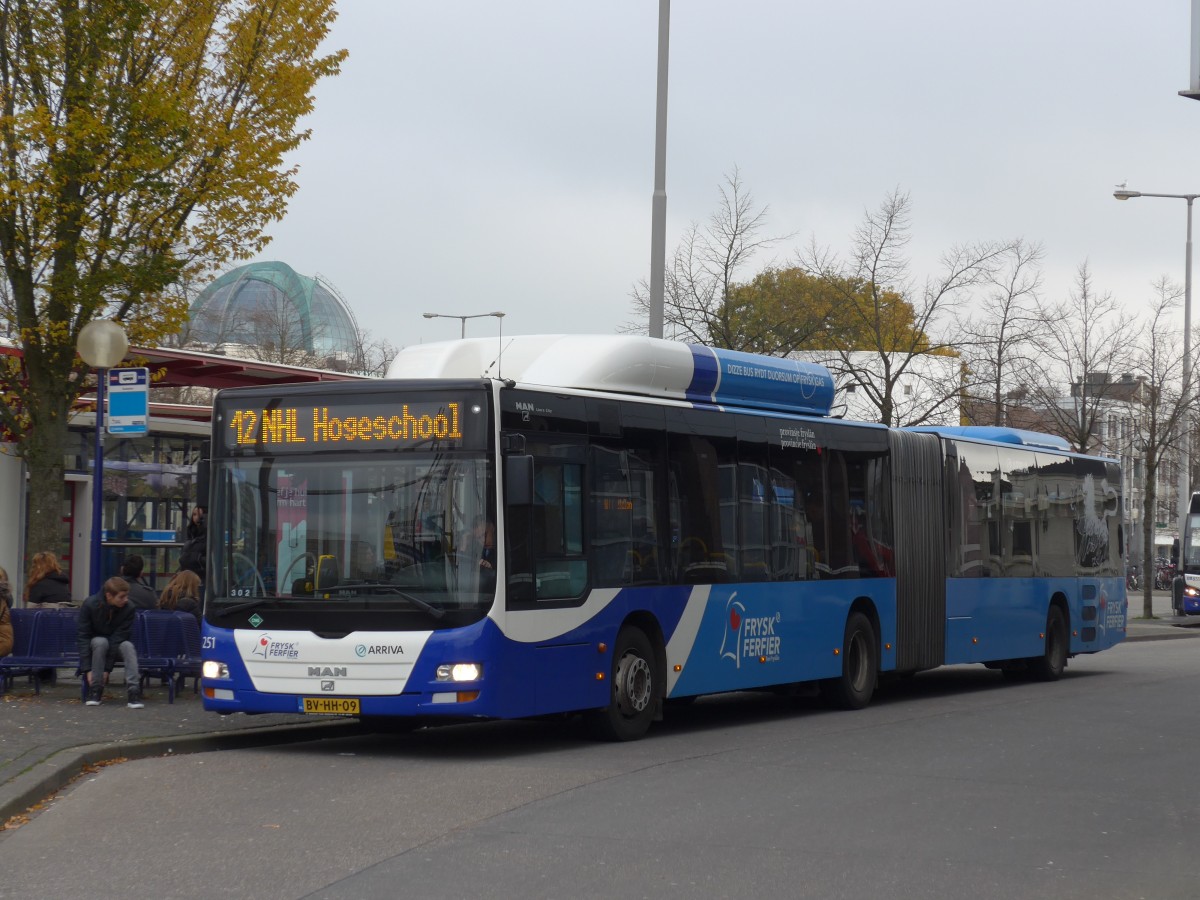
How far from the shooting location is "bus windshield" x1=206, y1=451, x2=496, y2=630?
12359 mm

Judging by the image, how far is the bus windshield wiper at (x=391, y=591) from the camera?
1229cm

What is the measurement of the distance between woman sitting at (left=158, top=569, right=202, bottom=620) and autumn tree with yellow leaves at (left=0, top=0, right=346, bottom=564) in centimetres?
171

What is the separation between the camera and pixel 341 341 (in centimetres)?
8425

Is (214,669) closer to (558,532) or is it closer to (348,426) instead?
(348,426)

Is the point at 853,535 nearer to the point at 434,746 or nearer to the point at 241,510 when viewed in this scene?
the point at 434,746

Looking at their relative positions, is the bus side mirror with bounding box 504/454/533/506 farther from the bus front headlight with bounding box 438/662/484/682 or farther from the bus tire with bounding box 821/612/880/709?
the bus tire with bounding box 821/612/880/709

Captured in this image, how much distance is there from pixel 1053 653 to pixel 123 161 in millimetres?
13156

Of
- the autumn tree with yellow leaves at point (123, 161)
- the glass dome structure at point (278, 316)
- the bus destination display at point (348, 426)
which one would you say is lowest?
the bus destination display at point (348, 426)

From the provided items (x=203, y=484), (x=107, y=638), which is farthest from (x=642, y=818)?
(x=107, y=638)

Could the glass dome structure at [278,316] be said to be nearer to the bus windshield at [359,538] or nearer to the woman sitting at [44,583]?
the woman sitting at [44,583]

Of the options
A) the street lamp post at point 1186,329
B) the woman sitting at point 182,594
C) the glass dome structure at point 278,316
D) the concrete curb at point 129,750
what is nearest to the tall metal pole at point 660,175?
the woman sitting at point 182,594

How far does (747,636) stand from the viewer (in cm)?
1556

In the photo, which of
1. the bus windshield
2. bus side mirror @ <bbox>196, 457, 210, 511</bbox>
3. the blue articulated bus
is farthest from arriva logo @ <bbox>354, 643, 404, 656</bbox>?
bus side mirror @ <bbox>196, 457, 210, 511</bbox>

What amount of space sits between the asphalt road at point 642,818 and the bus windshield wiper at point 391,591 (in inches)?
43.4
